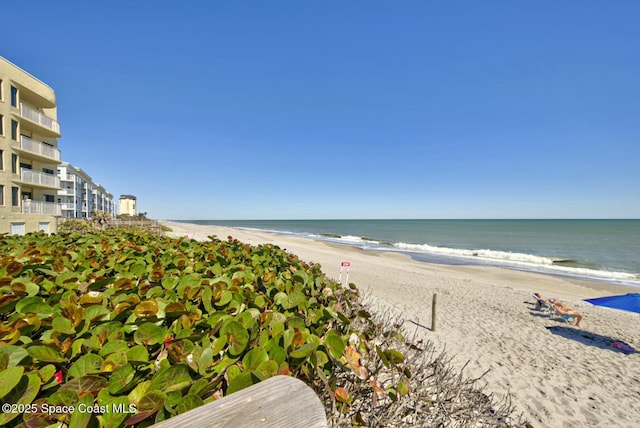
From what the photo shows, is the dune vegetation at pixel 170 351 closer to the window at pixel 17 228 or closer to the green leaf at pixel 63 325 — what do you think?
the green leaf at pixel 63 325

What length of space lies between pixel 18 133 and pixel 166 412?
26353 millimetres

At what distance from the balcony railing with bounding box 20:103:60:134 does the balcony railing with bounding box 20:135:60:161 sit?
1552 millimetres

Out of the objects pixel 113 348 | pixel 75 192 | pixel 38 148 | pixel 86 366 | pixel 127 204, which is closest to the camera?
pixel 86 366

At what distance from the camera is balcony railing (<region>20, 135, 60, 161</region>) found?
1801 cm

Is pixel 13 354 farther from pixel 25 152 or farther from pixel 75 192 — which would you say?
pixel 75 192

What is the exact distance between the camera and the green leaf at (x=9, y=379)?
2.53 ft

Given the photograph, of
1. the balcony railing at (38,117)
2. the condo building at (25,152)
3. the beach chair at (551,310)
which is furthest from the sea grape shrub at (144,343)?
the balcony railing at (38,117)

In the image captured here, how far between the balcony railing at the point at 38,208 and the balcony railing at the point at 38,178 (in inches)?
61.2

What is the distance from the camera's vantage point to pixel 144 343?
1222 mm

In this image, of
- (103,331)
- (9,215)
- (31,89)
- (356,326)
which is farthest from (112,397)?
(31,89)

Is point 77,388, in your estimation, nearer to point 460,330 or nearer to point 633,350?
point 460,330

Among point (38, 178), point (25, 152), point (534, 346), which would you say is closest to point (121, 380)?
point (534, 346)

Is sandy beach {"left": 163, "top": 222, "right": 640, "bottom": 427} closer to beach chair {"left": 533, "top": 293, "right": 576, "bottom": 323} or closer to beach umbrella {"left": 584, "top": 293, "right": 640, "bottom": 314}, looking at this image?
beach chair {"left": 533, "top": 293, "right": 576, "bottom": 323}

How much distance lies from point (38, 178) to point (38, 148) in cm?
232
